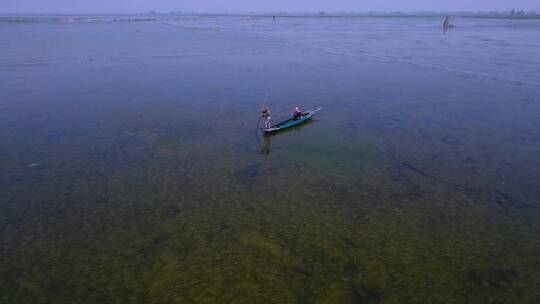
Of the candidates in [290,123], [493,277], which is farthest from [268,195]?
[290,123]

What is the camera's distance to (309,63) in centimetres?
4881

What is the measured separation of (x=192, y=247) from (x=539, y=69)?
147 feet

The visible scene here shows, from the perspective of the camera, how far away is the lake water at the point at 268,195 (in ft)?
37.9

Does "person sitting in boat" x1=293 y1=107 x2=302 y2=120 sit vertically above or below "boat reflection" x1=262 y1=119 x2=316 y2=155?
above

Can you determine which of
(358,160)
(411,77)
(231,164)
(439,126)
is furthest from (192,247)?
(411,77)

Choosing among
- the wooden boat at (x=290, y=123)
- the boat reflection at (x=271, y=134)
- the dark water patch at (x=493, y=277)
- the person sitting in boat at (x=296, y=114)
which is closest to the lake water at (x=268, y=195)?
the dark water patch at (x=493, y=277)

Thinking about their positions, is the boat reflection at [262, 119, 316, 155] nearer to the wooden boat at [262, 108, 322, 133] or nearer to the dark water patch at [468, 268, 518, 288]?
the wooden boat at [262, 108, 322, 133]

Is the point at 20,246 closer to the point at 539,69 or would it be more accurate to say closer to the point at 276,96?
the point at 276,96

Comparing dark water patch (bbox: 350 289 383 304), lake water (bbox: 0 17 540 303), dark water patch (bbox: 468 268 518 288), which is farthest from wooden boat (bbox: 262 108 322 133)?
dark water patch (bbox: 468 268 518 288)

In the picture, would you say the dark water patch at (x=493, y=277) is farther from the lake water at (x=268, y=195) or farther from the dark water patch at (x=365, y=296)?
the dark water patch at (x=365, y=296)

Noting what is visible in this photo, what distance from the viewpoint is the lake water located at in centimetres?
1156

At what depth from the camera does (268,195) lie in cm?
1650

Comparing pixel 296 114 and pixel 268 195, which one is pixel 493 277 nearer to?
pixel 268 195

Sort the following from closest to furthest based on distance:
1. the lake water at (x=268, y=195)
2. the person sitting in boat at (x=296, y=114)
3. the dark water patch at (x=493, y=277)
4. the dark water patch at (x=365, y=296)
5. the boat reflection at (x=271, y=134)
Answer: the dark water patch at (x=365, y=296)
the dark water patch at (x=493, y=277)
the lake water at (x=268, y=195)
the boat reflection at (x=271, y=134)
the person sitting in boat at (x=296, y=114)
